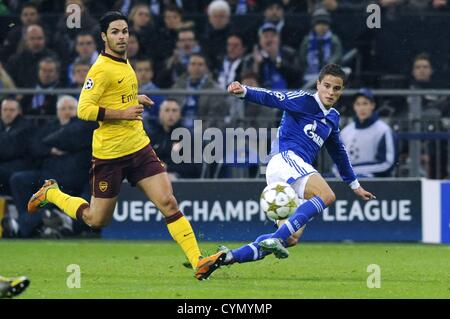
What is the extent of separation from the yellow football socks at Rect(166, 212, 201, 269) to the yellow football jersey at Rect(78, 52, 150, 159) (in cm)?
74

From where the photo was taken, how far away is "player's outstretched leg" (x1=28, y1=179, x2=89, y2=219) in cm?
1152

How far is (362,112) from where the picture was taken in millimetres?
15469

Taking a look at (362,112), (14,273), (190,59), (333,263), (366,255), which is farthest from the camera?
(190,59)

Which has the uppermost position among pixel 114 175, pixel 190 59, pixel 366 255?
pixel 190 59

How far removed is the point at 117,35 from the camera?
420 inches

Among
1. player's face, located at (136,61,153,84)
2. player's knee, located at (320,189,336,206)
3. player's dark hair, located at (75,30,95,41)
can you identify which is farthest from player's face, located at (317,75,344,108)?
player's dark hair, located at (75,30,95,41)

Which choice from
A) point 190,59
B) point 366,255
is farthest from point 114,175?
point 190,59

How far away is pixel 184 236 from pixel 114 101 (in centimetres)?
137

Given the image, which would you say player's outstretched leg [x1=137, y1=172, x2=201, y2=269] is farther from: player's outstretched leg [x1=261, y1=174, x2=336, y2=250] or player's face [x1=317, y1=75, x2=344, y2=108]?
player's face [x1=317, y1=75, x2=344, y2=108]

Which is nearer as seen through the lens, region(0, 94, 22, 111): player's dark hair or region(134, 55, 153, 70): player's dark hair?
region(0, 94, 22, 111): player's dark hair

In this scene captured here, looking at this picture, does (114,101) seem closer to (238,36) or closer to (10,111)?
(10,111)

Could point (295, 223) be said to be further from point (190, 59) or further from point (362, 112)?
point (190, 59)

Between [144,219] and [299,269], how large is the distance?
13.7 feet

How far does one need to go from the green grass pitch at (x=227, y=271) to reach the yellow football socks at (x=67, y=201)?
59 cm
